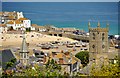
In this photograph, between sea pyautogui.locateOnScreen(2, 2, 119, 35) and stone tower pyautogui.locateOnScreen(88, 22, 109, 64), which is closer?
stone tower pyautogui.locateOnScreen(88, 22, 109, 64)

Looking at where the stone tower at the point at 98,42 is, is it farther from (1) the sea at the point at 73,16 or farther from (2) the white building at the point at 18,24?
(2) the white building at the point at 18,24

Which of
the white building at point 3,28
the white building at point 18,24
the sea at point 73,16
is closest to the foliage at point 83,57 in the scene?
the sea at point 73,16

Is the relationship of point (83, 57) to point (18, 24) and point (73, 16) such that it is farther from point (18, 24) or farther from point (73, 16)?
point (73, 16)

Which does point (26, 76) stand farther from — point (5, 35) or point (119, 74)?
point (5, 35)

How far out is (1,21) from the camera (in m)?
26.3

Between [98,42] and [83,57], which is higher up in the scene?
[98,42]

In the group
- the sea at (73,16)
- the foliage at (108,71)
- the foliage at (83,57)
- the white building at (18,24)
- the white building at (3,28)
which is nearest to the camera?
the foliage at (108,71)

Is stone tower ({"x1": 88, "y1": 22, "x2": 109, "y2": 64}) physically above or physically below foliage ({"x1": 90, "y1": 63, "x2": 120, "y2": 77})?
above

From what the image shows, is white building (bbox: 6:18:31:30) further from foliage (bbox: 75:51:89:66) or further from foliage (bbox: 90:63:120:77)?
foliage (bbox: 90:63:120:77)

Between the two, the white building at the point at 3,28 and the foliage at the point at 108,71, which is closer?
the foliage at the point at 108,71

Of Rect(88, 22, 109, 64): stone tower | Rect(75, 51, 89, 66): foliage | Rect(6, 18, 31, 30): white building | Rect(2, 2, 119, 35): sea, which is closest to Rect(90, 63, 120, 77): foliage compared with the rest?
Rect(75, 51, 89, 66): foliage

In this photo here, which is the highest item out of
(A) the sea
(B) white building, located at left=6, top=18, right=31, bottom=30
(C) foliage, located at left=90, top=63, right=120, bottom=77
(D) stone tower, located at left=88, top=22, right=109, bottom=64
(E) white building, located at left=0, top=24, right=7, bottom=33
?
(A) the sea

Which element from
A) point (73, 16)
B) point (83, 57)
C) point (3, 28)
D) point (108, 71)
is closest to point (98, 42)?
point (83, 57)

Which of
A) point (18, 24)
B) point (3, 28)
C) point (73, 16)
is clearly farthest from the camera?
point (73, 16)
